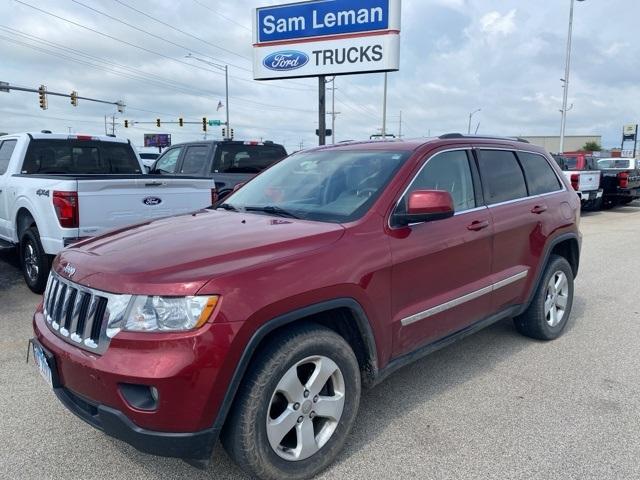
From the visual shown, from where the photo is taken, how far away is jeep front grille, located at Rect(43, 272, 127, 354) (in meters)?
2.43

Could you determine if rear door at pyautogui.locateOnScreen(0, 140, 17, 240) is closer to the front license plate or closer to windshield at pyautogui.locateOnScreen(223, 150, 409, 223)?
windshield at pyautogui.locateOnScreen(223, 150, 409, 223)

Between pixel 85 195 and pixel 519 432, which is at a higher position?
pixel 85 195

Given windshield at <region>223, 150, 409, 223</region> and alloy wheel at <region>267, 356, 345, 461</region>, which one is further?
windshield at <region>223, 150, 409, 223</region>

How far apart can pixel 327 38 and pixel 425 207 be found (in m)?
15.7

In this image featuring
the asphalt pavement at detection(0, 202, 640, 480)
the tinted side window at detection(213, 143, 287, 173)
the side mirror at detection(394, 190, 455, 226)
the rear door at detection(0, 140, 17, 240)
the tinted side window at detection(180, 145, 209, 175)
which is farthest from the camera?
the tinted side window at detection(180, 145, 209, 175)

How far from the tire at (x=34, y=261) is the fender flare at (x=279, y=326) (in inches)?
167

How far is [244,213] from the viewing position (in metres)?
3.57

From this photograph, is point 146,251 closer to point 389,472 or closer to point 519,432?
point 389,472

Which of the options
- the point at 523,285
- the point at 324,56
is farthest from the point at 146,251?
the point at 324,56

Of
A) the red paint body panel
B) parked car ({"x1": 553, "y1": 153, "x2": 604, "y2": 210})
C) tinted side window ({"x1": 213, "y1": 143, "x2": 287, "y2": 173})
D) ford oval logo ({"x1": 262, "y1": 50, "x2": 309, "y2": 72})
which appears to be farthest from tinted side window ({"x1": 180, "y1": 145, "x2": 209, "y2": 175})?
ford oval logo ({"x1": 262, "y1": 50, "x2": 309, "y2": 72})

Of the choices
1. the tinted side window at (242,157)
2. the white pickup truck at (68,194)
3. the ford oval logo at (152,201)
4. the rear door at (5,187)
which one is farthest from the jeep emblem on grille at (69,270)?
the tinted side window at (242,157)

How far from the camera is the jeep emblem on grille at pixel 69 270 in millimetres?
2717

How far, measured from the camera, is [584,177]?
14812mm

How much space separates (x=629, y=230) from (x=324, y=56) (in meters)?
10.5
